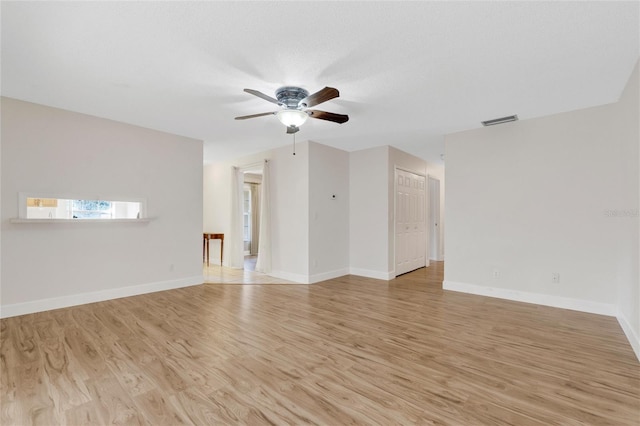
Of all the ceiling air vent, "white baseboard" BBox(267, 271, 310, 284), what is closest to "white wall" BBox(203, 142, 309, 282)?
"white baseboard" BBox(267, 271, 310, 284)

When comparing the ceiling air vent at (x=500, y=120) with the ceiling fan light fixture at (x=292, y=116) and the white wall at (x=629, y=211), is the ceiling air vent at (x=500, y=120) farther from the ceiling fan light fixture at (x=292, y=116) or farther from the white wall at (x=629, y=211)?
the ceiling fan light fixture at (x=292, y=116)

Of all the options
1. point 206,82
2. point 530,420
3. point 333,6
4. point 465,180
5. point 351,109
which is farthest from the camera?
point 465,180

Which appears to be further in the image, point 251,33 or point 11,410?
point 251,33

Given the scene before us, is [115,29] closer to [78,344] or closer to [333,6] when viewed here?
[333,6]

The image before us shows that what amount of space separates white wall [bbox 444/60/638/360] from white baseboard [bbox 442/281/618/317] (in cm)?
1

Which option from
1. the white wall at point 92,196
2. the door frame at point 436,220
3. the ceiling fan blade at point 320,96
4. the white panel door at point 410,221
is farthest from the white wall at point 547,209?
the white wall at point 92,196

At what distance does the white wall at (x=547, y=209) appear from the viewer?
352 centimetres

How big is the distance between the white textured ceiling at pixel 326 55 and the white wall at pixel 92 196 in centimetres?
39

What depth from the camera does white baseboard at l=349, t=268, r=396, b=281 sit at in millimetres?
5590

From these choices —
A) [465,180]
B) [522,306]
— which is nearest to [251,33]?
[465,180]

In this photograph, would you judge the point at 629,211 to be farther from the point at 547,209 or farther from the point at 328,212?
the point at 328,212

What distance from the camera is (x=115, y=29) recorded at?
215 cm

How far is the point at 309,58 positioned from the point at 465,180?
331 cm

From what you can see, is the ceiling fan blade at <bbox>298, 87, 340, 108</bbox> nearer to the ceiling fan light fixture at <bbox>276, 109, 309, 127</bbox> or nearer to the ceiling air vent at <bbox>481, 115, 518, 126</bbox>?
the ceiling fan light fixture at <bbox>276, 109, 309, 127</bbox>
